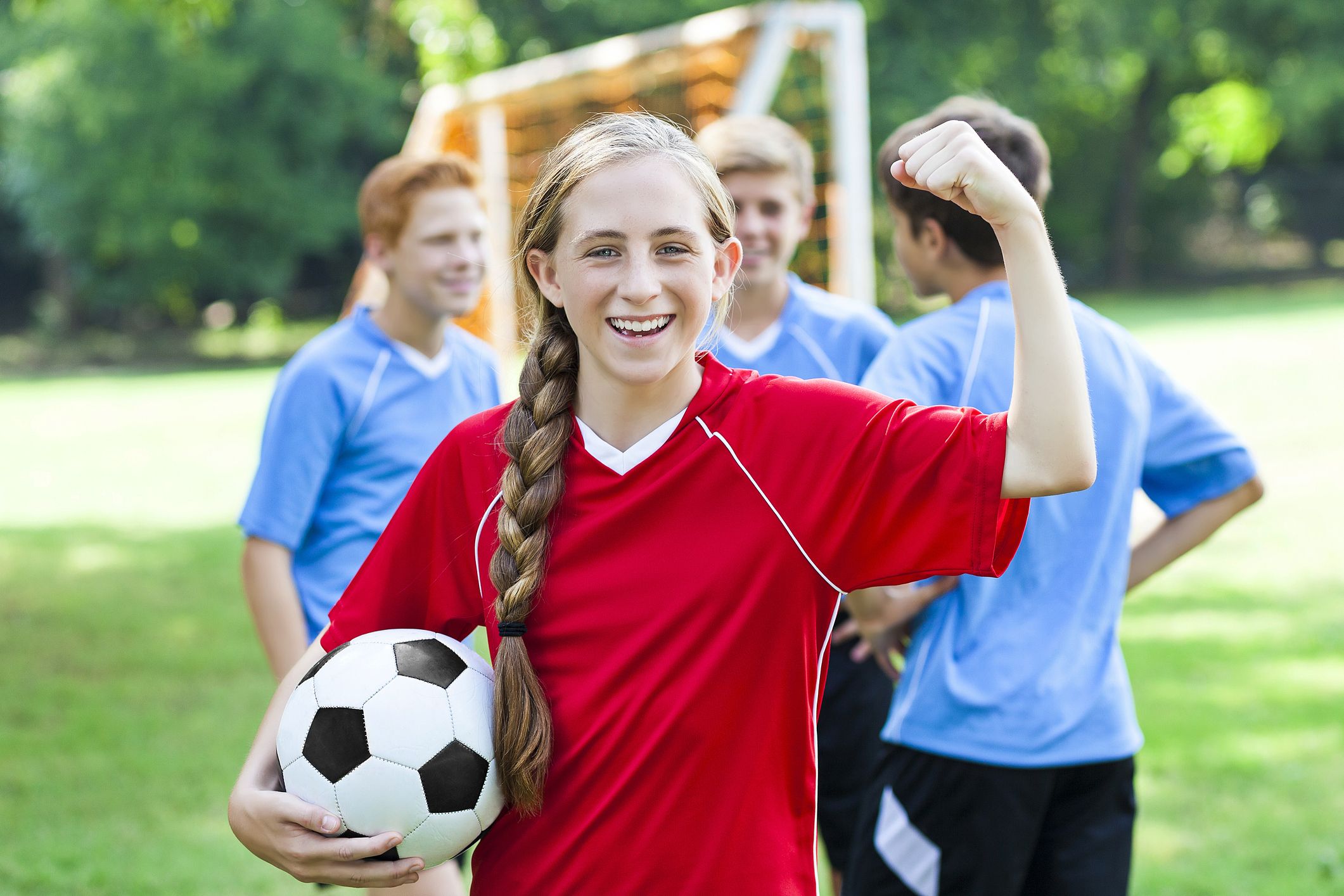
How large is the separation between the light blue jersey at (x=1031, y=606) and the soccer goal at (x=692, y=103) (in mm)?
2444

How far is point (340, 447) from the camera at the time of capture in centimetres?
346

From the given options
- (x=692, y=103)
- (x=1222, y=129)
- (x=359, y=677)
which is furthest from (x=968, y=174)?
(x=1222, y=129)

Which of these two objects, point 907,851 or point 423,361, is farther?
point 423,361

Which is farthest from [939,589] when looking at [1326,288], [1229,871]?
[1326,288]

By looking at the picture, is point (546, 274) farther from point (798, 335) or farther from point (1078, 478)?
point (798, 335)

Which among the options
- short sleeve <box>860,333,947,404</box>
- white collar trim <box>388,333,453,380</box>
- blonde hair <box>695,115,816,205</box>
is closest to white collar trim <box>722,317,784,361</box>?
blonde hair <box>695,115,816,205</box>

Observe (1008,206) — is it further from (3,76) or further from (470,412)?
(3,76)

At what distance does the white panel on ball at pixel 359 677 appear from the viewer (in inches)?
79.0

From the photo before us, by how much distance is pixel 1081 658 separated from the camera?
104 inches

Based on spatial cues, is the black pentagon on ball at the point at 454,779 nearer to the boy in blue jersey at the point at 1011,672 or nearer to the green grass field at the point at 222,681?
the boy in blue jersey at the point at 1011,672

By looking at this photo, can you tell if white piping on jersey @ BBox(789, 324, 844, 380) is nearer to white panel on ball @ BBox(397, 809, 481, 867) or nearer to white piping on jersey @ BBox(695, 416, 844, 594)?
white piping on jersey @ BBox(695, 416, 844, 594)

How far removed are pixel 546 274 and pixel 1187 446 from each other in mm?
1568

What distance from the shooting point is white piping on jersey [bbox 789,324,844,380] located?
375 centimetres

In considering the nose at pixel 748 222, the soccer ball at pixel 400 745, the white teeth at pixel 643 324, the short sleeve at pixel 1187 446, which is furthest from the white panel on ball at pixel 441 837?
the nose at pixel 748 222
